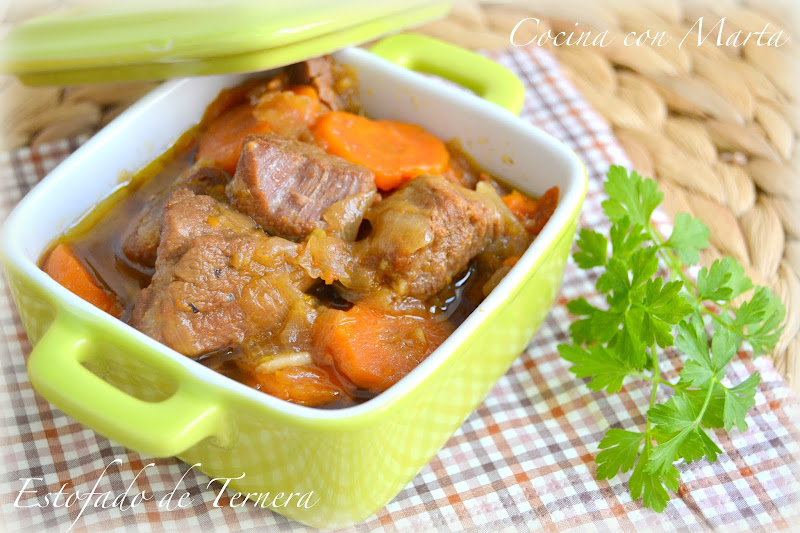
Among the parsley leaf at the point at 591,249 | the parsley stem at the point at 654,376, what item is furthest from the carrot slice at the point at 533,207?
the parsley stem at the point at 654,376

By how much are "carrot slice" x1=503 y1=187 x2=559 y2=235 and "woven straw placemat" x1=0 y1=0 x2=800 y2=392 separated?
2.07 ft

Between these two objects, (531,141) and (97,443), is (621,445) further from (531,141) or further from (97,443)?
(97,443)

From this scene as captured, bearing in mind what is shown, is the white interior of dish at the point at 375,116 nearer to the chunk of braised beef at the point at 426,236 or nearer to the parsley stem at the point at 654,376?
the chunk of braised beef at the point at 426,236

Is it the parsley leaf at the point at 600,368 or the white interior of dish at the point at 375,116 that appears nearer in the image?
the white interior of dish at the point at 375,116

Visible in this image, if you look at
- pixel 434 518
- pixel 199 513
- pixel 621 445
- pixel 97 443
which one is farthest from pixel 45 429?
pixel 621 445

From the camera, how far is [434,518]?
2129mm

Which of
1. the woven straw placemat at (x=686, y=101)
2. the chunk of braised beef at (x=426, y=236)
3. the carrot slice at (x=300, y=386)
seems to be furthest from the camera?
the woven straw placemat at (x=686, y=101)

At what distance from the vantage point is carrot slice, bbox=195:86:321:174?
2426 mm

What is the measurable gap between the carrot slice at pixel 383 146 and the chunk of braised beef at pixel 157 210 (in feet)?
0.95

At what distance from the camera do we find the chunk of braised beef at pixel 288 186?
214 cm

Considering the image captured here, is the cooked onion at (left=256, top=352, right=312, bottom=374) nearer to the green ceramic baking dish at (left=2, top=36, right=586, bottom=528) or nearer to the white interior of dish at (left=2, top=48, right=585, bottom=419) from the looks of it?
the green ceramic baking dish at (left=2, top=36, right=586, bottom=528)

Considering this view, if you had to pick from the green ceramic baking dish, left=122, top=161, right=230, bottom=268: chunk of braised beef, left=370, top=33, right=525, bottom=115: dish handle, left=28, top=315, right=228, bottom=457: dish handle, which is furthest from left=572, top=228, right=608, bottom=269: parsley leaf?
left=28, top=315, right=228, bottom=457: dish handle

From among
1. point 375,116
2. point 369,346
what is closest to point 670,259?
point 375,116

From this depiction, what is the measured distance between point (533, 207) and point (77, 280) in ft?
3.71
